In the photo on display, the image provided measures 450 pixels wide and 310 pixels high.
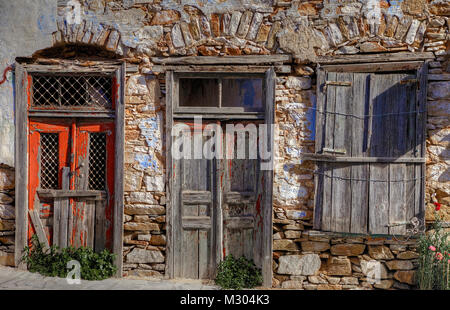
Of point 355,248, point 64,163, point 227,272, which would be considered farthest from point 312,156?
point 64,163

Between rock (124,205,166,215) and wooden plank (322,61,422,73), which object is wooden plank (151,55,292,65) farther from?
rock (124,205,166,215)

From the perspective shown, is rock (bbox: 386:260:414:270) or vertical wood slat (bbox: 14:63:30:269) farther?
vertical wood slat (bbox: 14:63:30:269)

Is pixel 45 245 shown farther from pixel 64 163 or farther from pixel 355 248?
pixel 355 248

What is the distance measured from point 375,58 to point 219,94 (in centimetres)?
194

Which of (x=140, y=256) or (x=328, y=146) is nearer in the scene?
(x=328, y=146)

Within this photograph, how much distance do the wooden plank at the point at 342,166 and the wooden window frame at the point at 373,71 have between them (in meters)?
0.12

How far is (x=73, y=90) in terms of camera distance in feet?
14.0

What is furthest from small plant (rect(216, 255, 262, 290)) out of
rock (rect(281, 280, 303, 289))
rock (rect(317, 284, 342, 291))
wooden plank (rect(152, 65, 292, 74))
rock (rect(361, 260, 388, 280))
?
wooden plank (rect(152, 65, 292, 74))

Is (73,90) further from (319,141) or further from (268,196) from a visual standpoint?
(319,141)

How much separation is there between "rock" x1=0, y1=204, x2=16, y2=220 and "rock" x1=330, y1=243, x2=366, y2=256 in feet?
13.5

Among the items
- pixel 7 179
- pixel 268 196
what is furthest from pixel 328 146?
pixel 7 179

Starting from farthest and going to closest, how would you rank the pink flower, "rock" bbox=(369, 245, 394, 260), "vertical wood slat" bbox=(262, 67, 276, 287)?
1. "vertical wood slat" bbox=(262, 67, 276, 287)
2. "rock" bbox=(369, 245, 394, 260)
3. the pink flower

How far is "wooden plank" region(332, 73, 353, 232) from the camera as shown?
3861 millimetres

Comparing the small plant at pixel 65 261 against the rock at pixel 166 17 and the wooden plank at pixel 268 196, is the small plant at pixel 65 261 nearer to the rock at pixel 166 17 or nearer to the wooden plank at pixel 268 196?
the wooden plank at pixel 268 196
